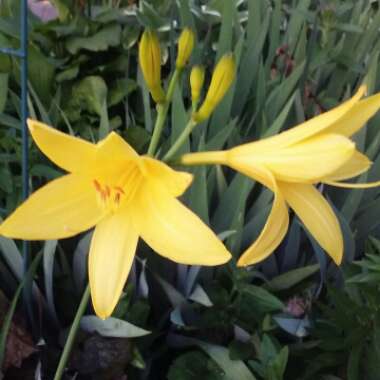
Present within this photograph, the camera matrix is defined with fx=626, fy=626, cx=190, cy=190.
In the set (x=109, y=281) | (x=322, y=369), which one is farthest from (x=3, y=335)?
(x=322, y=369)

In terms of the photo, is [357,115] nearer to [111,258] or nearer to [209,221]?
[111,258]

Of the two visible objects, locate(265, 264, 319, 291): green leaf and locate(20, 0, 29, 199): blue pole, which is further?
locate(265, 264, 319, 291): green leaf

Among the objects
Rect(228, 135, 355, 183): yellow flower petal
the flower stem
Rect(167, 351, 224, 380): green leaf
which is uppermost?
Rect(228, 135, 355, 183): yellow flower petal

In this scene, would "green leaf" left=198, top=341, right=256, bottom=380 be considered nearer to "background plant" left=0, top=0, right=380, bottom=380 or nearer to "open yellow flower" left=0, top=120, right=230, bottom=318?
"background plant" left=0, top=0, right=380, bottom=380

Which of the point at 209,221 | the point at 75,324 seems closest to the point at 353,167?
the point at 75,324

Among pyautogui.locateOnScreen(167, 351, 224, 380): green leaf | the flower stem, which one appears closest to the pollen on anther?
the flower stem

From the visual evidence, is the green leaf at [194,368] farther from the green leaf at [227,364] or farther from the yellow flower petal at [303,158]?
the yellow flower petal at [303,158]
